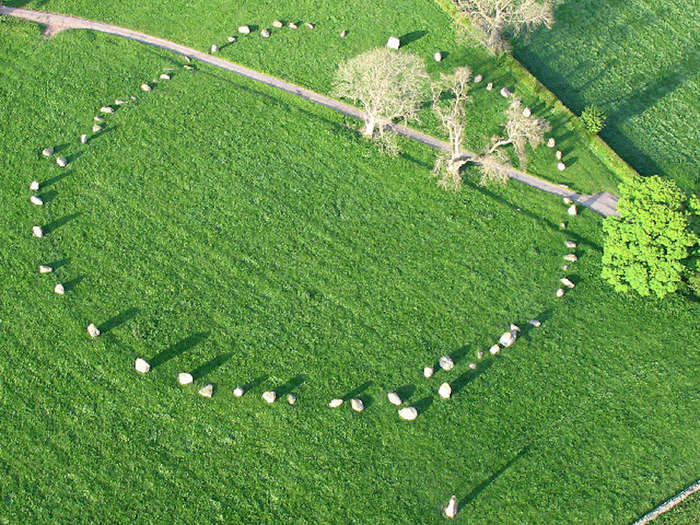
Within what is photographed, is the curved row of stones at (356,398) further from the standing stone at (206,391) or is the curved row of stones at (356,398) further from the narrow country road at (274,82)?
the narrow country road at (274,82)

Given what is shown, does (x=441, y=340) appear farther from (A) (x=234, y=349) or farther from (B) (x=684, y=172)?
(B) (x=684, y=172)

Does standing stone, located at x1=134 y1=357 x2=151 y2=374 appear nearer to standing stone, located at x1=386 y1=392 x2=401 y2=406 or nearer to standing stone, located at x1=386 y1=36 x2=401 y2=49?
standing stone, located at x1=386 y1=392 x2=401 y2=406

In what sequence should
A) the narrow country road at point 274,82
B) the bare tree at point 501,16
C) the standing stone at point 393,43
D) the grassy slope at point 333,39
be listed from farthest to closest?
the standing stone at point 393,43, the bare tree at point 501,16, the grassy slope at point 333,39, the narrow country road at point 274,82

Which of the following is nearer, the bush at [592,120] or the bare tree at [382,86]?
the bare tree at [382,86]

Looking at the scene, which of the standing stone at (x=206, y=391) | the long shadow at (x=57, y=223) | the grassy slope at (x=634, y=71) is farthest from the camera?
the grassy slope at (x=634, y=71)

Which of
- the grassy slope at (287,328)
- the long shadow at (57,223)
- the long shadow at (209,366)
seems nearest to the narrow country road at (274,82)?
the grassy slope at (287,328)

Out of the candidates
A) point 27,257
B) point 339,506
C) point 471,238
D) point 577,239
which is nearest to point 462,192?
point 471,238

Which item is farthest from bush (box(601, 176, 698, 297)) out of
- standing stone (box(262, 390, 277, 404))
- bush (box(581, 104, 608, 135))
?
standing stone (box(262, 390, 277, 404))
